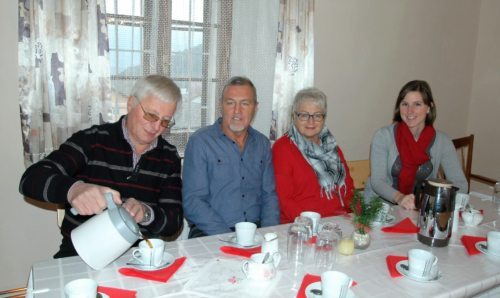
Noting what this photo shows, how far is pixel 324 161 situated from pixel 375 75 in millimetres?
1656

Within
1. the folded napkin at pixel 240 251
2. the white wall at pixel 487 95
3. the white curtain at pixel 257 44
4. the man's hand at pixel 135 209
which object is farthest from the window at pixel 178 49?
the white wall at pixel 487 95

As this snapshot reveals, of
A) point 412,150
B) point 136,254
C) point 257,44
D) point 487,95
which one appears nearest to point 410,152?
point 412,150

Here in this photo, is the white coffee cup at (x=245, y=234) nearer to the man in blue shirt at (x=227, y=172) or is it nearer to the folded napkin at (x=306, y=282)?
the folded napkin at (x=306, y=282)

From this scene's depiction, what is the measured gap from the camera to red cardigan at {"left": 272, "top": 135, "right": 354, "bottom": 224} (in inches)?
90.2

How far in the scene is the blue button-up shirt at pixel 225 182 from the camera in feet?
6.97

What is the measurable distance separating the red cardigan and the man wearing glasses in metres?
0.63

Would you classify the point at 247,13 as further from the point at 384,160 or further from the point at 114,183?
the point at 114,183

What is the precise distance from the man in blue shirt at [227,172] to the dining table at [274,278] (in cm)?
50

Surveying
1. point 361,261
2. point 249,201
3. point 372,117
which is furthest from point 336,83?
point 361,261

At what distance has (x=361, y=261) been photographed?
4.87ft

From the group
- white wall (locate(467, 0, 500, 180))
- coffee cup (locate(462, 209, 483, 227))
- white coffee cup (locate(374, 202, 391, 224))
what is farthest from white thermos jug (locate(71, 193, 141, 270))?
white wall (locate(467, 0, 500, 180))

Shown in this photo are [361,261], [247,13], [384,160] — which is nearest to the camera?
[361,261]

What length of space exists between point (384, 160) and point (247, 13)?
1370 mm

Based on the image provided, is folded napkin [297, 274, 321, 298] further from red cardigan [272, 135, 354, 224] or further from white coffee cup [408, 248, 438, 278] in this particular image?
red cardigan [272, 135, 354, 224]
